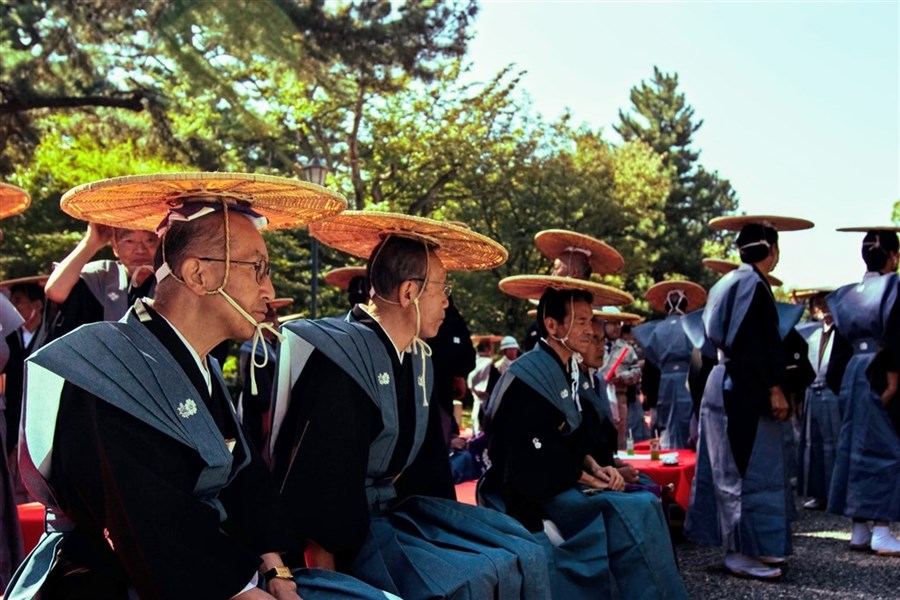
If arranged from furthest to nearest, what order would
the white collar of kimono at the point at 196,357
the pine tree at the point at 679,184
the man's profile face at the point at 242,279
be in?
the pine tree at the point at 679,184 < the man's profile face at the point at 242,279 < the white collar of kimono at the point at 196,357

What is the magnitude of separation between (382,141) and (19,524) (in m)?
23.2

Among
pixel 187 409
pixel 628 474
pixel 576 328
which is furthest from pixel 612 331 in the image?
pixel 187 409

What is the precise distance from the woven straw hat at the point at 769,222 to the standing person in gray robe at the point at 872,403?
66cm

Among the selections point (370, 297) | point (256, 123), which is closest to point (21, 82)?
point (256, 123)

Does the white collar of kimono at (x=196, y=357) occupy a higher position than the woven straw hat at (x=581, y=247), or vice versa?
the woven straw hat at (x=581, y=247)

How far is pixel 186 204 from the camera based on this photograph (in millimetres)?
2877

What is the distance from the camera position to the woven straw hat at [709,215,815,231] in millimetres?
6457

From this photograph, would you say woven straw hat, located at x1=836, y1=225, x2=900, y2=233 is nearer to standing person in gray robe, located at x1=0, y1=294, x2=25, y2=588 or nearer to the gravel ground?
the gravel ground

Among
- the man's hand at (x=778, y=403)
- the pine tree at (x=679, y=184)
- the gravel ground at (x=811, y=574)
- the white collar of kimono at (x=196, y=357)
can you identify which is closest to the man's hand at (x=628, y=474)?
the gravel ground at (x=811, y=574)

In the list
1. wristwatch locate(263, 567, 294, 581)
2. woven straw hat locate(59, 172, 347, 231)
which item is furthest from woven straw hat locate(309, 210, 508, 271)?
wristwatch locate(263, 567, 294, 581)

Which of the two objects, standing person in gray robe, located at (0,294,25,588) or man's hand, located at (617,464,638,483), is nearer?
standing person in gray robe, located at (0,294,25,588)

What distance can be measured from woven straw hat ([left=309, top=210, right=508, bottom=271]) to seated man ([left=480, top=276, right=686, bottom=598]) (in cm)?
85

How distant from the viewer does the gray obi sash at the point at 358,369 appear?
344 cm

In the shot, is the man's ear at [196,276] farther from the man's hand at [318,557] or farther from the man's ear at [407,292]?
the man's ear at [407,292]
